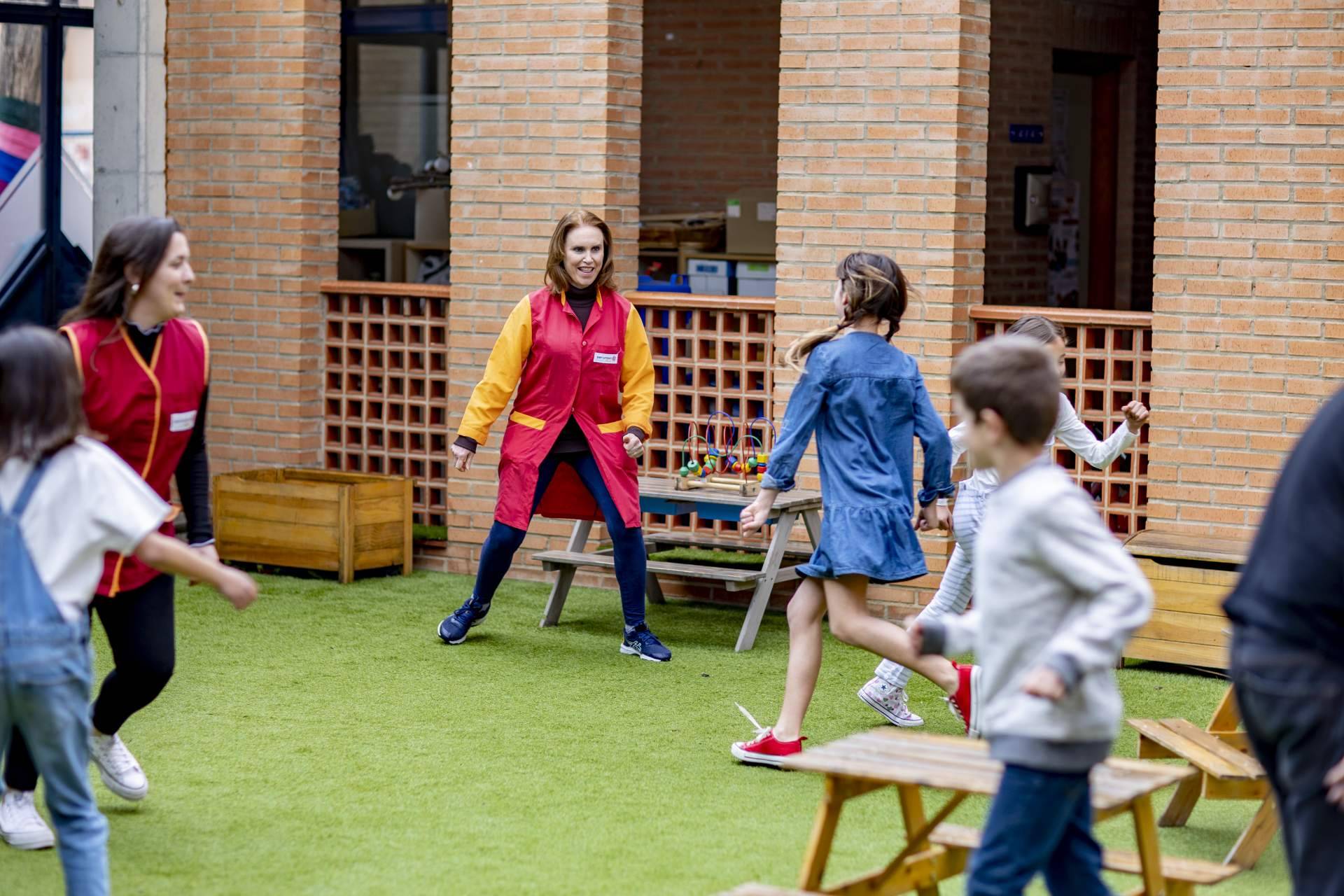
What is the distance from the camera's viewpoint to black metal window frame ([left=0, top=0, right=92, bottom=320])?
34.7 ft

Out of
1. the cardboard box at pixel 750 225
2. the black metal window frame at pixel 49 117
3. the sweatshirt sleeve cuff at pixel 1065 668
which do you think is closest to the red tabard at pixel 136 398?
the sweatshirt sleeve cuff at pixel 1065 668

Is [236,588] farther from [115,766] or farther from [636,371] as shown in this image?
[636,371]

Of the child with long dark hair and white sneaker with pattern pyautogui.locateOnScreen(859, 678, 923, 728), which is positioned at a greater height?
the child with long dark hair

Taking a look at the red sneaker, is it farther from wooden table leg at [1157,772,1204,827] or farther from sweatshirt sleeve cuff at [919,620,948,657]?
sweatshirt sleeve cuff at [919,620,948,657]

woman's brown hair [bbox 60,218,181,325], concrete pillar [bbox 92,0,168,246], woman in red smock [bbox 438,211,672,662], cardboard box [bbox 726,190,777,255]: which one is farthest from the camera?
cardboard box [bbox 726,190,777,255]

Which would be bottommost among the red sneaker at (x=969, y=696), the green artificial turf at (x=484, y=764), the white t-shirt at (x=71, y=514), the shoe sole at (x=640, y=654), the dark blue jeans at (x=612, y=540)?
the green artificial turf at (x=484, y=764)

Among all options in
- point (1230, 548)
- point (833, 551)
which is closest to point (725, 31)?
point (1230, 548)

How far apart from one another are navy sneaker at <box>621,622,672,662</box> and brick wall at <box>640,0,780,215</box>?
5.50m

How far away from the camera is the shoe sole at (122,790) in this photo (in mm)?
5492

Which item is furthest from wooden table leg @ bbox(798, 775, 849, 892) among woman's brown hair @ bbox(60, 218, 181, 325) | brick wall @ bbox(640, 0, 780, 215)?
brick wall @ bbox(640, 0, 780, 215)

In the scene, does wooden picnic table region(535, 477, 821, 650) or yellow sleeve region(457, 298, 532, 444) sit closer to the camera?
yellow sleeve region(457, 298, 532, 444)

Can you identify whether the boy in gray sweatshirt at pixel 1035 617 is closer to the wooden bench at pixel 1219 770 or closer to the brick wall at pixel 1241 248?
the wooden bench at pixel 1219 770

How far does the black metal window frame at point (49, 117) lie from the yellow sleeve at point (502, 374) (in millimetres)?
3916

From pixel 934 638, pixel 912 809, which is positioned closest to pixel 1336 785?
pixel 934 638
